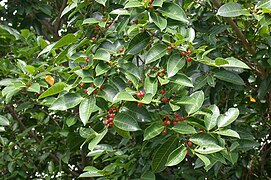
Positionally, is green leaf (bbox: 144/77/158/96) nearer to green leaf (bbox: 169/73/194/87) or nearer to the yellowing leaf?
green leaf (bbox: 169/73/194/87)

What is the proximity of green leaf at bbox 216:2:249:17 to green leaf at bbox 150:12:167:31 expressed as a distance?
0.24 meters

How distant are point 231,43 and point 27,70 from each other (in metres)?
0.87

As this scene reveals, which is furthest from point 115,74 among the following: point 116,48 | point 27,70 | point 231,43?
point 231,43

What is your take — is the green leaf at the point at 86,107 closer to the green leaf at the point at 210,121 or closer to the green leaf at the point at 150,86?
the green leaf at the point at 150,86

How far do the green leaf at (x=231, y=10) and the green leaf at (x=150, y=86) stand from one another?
36cm

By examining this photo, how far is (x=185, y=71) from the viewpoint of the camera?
172cm

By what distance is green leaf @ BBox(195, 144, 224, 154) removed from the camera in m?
1.36

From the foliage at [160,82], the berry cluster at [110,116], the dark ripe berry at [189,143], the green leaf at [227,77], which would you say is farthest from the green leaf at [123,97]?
the green leaf at [227,77]

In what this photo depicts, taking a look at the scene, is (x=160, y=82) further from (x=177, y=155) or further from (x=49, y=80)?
(x=49, y=80)

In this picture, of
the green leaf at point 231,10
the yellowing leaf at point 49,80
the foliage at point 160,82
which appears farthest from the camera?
the yellowing leaf at point 49,80

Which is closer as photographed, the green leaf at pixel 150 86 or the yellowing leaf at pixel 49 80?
the green leaf at pixel 150 86

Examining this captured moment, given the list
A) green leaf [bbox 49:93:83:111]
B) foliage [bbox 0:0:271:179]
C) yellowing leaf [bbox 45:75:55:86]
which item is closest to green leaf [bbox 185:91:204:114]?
foliage [bbox 0:0:271:179]

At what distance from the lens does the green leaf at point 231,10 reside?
161cm

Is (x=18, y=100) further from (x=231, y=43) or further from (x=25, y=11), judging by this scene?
(x=231, y=43)
